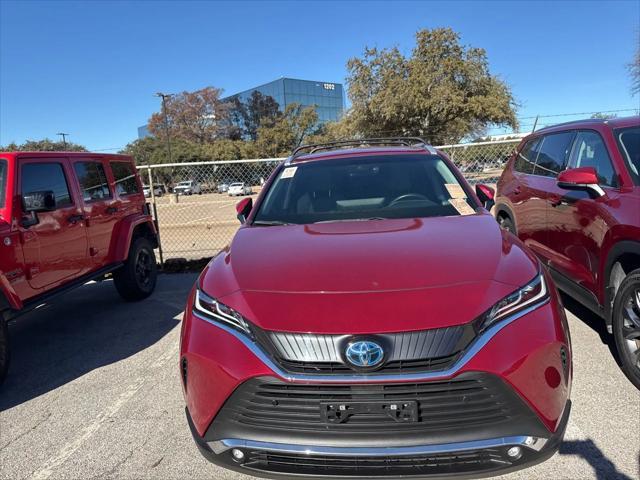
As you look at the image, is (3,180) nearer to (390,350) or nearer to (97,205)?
(97,205)

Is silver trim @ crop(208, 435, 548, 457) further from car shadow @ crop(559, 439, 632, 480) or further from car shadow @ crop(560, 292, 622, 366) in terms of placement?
car shadow @ crop(560, 292, 622, 366)

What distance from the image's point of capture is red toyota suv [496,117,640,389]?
10.7 ft

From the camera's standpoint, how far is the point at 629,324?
10.7 ft

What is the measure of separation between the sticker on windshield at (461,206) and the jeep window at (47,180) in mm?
3917

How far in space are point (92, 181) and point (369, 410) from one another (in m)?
5.00

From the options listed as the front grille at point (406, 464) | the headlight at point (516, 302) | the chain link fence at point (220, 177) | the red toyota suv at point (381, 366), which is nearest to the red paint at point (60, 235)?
the chain link fence at point (220, 177)

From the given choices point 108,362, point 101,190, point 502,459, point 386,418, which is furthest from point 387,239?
point 101,190

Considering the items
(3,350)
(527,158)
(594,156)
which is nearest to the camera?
(3,350)

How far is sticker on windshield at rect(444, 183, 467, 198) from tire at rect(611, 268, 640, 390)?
1.27 meters

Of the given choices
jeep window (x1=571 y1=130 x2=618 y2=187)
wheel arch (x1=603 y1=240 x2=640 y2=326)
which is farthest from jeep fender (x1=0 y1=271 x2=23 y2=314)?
jeep window (x1=571 y1=130 x2=618 y2=187)

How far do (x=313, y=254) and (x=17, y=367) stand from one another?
3.56 metres

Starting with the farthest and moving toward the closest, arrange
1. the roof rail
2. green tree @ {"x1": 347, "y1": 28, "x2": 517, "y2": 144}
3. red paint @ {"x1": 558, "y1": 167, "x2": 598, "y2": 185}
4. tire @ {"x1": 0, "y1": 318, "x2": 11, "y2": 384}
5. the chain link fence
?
green tree @ {"x1": 347, "y1": 28, "x2": 517, "y2": 144}, the chain link fence, the roof rail, tire @ {"x1": 0, "y1": 318, "x2": 11, "y2": 384}, red paint @ {"x1": 558, "y1": 167, "x2": 598, "y2": 185}

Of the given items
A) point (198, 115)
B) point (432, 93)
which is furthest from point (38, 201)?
point (198, 115)

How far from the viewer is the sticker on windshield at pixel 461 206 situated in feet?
10.00
